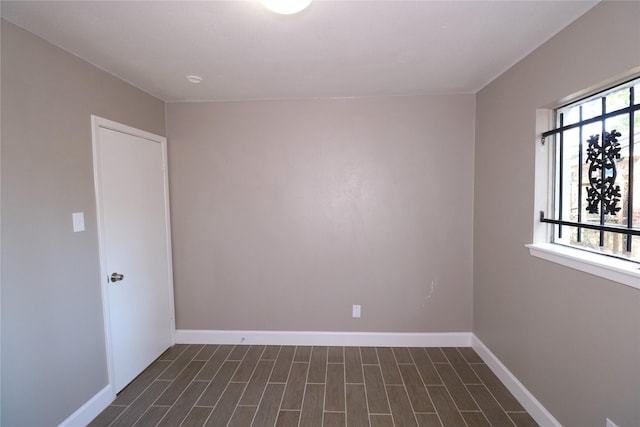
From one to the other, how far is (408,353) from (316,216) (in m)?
1.59

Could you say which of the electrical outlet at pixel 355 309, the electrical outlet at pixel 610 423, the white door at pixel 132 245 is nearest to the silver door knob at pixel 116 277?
the white door at pixel 132 245

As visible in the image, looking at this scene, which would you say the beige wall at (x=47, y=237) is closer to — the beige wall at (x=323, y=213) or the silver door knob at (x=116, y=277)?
the silver door knob at (x=116, y=277)

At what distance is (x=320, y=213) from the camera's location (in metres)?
2.89

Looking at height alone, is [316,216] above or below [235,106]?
below

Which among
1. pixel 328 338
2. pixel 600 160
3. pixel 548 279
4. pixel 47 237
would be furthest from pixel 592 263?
pixel 47 237

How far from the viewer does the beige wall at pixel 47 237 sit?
1.51 meters

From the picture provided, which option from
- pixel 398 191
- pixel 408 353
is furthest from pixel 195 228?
pixel 408 353

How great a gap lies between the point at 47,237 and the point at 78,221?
23 centimetres

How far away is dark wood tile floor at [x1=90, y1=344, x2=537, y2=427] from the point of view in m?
1.98

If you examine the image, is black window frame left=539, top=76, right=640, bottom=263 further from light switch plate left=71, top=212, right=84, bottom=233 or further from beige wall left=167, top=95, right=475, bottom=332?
light switch plate left=71, top=212, right=84, bottom=233

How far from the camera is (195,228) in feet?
9.66

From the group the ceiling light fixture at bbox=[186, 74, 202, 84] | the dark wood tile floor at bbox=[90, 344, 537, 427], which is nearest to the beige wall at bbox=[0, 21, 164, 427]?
the dark wood tile floor at bbox=[90, 344, 537, 427]

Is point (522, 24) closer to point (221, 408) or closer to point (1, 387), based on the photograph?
point (221, 408)

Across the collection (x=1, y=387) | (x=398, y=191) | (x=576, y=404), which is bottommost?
(x=576, y=404)
